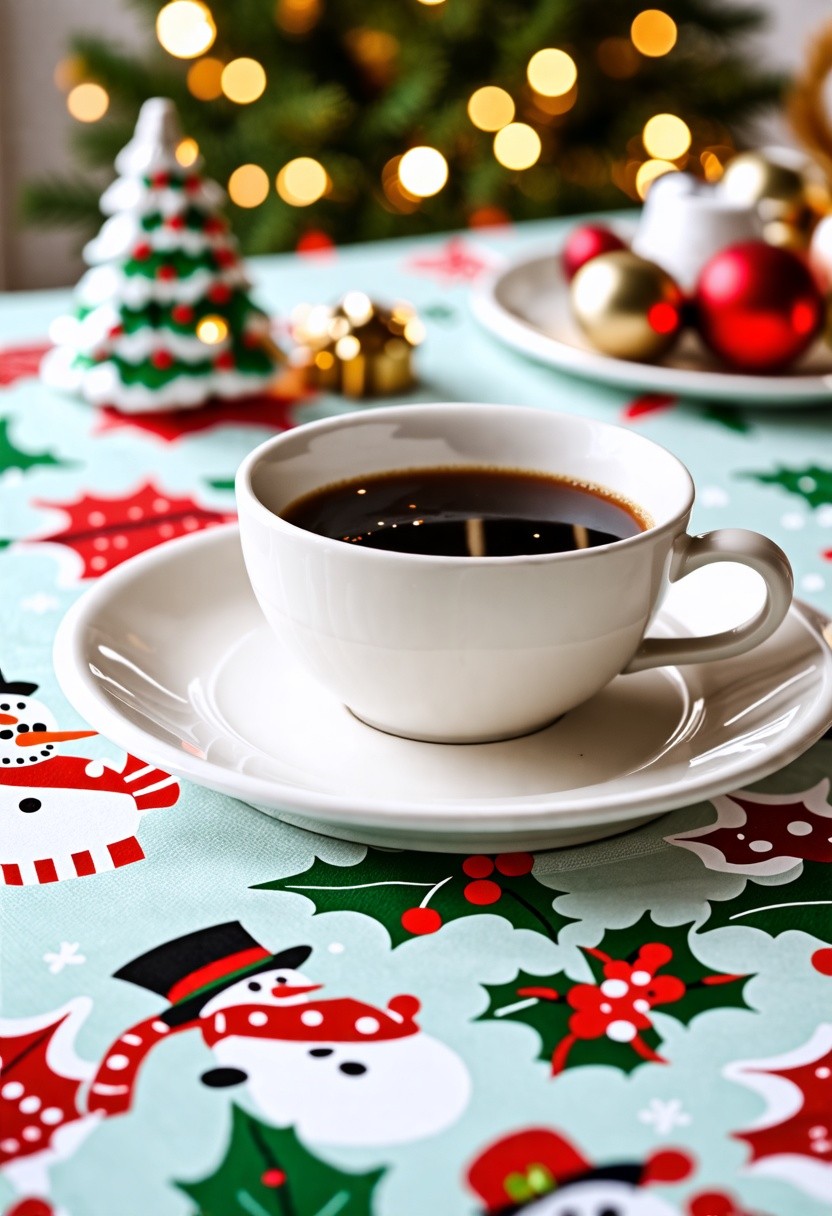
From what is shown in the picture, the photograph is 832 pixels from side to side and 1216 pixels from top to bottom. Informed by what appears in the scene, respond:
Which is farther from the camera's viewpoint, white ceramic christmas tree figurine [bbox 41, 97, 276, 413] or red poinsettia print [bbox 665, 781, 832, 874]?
white ceramic christmas tree figurine [bbox 41, 97, 276, 413]

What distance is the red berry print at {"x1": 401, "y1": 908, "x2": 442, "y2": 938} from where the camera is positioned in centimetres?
41

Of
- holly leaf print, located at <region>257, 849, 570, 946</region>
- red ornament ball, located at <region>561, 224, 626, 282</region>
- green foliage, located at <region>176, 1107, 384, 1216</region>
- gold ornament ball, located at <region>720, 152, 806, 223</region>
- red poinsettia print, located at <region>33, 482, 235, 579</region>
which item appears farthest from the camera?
gold ornament ball, located at <region>720, 152, 806, 223</region>

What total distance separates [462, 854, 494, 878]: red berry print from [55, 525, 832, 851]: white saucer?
0.01 metres

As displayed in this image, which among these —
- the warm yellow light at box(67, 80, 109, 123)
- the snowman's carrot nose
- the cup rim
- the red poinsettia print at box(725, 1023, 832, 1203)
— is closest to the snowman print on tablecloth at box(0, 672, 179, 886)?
the snowman's carrot nose

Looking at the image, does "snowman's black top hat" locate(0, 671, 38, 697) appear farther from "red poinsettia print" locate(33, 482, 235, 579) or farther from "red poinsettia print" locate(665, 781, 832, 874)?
"red poinsettia print" locate(665, 781, 832, 874)

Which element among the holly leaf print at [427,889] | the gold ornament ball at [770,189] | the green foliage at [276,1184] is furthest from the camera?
the gold ornament ball at [770,189]

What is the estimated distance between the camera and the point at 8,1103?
1.12 ft

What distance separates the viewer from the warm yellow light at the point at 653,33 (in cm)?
216

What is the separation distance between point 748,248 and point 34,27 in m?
2.03

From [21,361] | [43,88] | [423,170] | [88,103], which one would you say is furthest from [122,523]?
[43,88]

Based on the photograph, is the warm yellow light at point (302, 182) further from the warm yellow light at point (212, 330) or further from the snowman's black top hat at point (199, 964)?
the snowman's black top hat at point (199, 964)

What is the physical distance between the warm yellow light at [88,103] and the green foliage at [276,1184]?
92.7 inches

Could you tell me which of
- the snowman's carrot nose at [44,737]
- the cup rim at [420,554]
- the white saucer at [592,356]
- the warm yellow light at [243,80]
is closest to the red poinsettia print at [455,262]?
the white saucer at [592,356]

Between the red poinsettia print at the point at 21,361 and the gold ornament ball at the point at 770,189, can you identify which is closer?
the red poinsettia print at the point at 21,361
